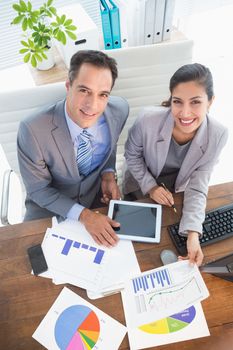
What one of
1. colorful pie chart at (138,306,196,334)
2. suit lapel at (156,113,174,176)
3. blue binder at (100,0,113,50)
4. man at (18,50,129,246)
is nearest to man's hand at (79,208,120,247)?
man at (18,50,129,246)

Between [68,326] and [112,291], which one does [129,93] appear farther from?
[68,326]

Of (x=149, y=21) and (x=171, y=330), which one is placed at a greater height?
(x=149, y=21)

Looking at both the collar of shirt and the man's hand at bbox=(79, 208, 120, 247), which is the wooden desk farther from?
the collar of shirt

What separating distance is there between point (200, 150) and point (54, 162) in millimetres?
678

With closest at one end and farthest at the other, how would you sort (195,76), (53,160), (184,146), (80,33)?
1. (195,76)
2. (53,160)
3. (184,146)
4. (80,33)

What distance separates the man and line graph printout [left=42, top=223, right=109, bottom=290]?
0.14ft

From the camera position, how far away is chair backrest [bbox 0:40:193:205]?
1.38 m

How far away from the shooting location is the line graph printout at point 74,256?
3.49 feet

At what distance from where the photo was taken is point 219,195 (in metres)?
1.29

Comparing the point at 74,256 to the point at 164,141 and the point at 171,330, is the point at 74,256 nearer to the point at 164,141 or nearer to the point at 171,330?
the point at 171,330

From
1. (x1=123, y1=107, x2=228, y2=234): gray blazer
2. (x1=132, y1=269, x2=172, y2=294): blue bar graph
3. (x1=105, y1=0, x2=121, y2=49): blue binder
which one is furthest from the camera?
(x1=105, y1=0, x2=121, y2=49): blue binder

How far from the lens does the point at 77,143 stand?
4.31 ft

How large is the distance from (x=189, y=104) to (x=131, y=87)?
498mm

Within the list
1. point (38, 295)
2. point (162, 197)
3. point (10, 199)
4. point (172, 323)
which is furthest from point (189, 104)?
point (10, 199)
